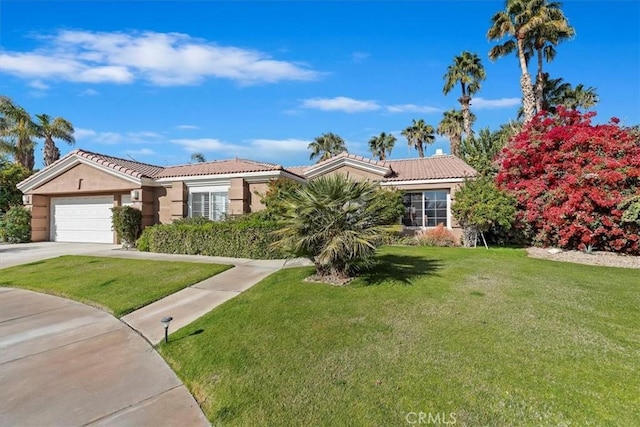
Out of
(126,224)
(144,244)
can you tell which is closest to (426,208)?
(144,244)

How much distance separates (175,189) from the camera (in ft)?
56.7

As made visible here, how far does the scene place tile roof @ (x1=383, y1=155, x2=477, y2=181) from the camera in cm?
1703

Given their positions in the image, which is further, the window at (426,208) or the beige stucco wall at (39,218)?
the beige stucco wall at (39,218)

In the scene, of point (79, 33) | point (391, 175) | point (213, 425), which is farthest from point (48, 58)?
point (391, 175)

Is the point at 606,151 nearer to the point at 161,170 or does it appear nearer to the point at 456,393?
the point at 456,393

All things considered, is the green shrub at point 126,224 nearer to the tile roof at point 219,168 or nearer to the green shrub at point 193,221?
the green shrub at point 193,221

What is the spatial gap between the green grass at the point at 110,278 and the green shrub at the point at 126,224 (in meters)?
3.56

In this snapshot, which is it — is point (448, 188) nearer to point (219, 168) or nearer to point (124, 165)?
point (219, 168)

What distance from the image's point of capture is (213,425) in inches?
127

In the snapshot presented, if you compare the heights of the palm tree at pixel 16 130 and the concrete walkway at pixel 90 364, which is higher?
the palm tree at pixel 16 130

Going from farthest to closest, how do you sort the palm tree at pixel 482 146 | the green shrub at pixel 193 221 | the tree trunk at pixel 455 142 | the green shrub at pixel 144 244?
the tree trunk at pixel 455 142 < the palm tree at pixel 482 146 < the green shrub at pixel 193 221 < the green shrub at pixel 144 244

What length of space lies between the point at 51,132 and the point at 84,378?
35177mm

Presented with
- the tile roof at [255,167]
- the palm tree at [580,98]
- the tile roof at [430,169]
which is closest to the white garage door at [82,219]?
the tile roof at [255,167]

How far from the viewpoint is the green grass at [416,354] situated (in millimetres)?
3279
